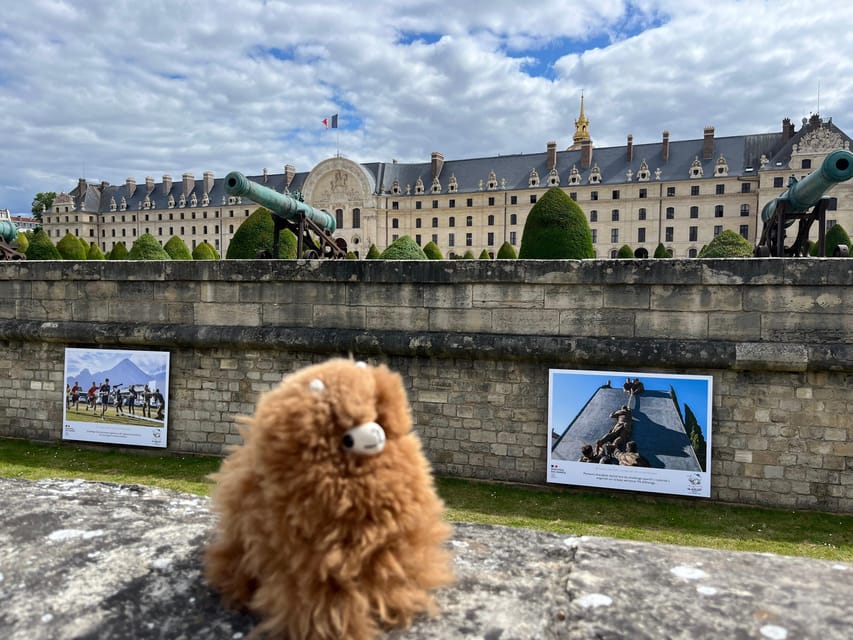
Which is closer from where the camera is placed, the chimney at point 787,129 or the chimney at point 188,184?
the chimney at point 787,129

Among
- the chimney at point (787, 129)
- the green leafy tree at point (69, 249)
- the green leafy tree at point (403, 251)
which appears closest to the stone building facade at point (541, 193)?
the chimney at point (787, 129)

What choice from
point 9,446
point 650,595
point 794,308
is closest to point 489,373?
point 794,308

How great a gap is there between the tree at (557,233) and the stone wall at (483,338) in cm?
787

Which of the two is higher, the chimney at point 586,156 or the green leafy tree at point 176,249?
the chimney at point 586,156

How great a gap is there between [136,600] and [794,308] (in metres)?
7.56

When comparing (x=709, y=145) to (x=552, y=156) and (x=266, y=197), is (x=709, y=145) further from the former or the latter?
(x=266, y=197)

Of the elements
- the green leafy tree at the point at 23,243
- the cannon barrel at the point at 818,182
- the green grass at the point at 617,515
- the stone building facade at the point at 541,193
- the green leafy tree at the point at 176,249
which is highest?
the stone building facade at the point at 541,193

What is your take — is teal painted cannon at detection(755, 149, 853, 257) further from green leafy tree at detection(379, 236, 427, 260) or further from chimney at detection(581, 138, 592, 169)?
chimney at detection(581, 138, 592, 169)

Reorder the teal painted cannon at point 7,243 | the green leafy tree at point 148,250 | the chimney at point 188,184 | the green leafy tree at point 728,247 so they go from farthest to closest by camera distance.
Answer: the chimney at point 188,184 < the green leafy tree at point 148,250 < the teal painted cannon at point 7,243 < the green leafy tree at point 728,247

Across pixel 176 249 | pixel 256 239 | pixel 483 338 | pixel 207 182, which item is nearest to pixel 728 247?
pixel 483 338

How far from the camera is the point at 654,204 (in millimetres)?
72938

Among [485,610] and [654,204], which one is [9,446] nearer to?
[485,610]

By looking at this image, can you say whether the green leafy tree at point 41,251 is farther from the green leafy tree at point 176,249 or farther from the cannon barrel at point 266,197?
the cannon barrel at point 266,197

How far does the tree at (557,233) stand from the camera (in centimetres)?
1549
